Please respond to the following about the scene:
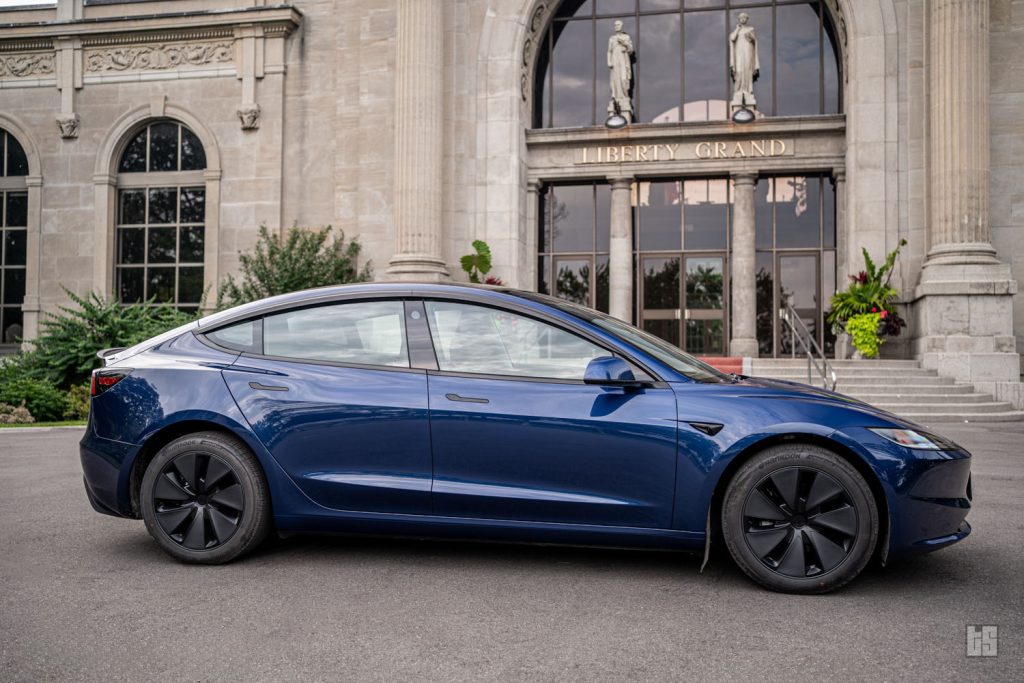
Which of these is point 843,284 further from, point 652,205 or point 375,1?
point 375,1

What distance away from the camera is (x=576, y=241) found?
23766mm

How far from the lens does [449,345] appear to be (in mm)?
4707

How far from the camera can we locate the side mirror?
14.0ft

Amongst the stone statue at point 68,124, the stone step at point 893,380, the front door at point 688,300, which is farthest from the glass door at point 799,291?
the stone statue at point 68,124

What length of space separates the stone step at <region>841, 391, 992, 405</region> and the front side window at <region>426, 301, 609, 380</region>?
1265 centimetres

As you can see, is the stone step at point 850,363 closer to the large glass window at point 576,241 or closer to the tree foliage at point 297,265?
the large glass window at point 576,241

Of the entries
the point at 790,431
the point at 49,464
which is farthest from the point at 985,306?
the point at 49,464

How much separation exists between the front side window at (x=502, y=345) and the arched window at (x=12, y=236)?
25.3 m

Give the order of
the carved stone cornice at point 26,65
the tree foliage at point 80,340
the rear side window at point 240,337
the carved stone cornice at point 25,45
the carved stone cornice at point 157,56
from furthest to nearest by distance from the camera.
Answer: the carved stone cornice at point 26,65 → the carved stone cornice at point 25,45 → the carved stone cornice at point 157,56 → the tree foliage at point 80,340 → the rear side window at point 240,337

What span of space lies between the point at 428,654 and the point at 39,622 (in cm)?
180

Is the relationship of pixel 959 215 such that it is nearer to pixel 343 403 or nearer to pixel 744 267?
pixel 744 267

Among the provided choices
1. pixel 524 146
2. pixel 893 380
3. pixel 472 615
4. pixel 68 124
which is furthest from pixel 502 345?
pixel 68 124

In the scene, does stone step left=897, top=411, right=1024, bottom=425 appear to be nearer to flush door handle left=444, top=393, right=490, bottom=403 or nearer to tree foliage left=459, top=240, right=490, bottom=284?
tree foliage left=459, top=240, right=490, bottom=284

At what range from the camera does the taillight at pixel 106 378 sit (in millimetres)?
4953
